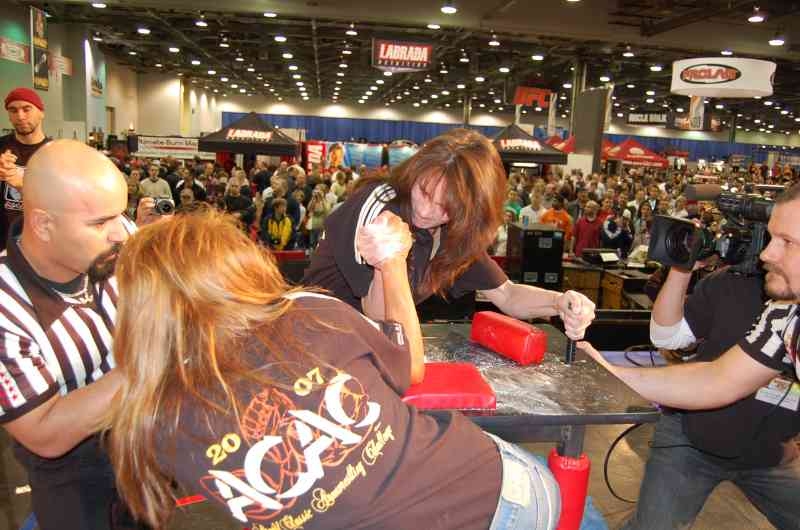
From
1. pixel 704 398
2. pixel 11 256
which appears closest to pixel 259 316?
pixel 11 256

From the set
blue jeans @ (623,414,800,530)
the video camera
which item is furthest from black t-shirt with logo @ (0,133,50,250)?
blue jeans @ (623,414,800,530)

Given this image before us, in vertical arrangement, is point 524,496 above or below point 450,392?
below

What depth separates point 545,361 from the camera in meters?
1.91

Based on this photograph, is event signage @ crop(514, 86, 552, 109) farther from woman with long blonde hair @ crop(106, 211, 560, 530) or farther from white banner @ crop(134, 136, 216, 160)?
woman with long blonde hair @ crop(106, 211, 560, 530)

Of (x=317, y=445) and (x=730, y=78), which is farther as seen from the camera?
(x=730, y=78)

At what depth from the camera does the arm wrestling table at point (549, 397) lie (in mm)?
1531

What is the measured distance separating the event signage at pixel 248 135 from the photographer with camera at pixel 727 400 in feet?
22.2

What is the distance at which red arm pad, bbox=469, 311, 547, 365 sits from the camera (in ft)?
6.11

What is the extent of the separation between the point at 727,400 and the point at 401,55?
1045 centimetres

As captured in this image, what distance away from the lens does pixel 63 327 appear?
1493 millimetres

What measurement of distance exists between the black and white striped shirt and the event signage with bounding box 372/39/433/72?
33.9 ft

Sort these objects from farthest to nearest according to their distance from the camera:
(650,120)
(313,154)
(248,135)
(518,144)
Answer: (650,120), (313,154), (518,144), (248,135)

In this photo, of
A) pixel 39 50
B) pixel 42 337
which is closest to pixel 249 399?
pixel 42 337

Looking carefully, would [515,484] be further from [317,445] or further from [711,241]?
[711,241]
